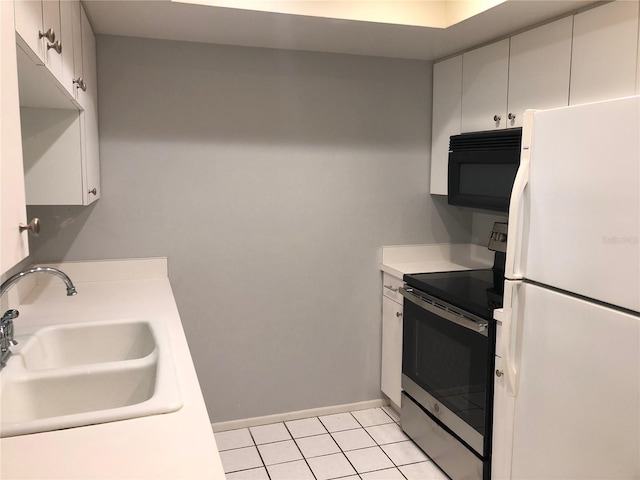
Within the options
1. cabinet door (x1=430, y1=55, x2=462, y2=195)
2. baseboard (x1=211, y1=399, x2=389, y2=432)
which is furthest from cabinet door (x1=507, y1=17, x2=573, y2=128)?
baseboard (x1=211, y1=399, x2=389, y2=432)

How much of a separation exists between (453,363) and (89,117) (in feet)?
6.54

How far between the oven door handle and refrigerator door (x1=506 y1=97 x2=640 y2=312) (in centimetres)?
41

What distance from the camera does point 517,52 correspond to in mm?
2467

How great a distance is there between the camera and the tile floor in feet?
8.51

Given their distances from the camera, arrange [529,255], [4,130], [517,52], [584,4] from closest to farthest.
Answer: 1. [4,130]
2. [529,255]
3. [584,4]
4. [517,52]

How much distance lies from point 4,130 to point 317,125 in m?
2.16

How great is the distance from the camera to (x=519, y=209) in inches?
74.2

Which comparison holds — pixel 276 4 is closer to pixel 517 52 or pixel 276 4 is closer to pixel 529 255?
pixel 517 52

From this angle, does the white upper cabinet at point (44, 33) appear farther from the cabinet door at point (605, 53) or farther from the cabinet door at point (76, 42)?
the cabinet door at point (605, 53)

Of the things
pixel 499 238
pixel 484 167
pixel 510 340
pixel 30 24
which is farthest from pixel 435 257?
pixel 30 24

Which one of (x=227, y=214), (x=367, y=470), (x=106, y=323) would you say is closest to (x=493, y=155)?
(x=227, y=214)

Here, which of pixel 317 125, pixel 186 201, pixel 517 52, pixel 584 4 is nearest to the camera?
pixel 584 4

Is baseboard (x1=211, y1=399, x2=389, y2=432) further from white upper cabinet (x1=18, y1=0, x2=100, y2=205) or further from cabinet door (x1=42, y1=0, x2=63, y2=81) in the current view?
cabinet door (x1=42, y1=0, x2=63, y2=81)

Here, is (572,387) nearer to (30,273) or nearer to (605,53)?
(605,53)
